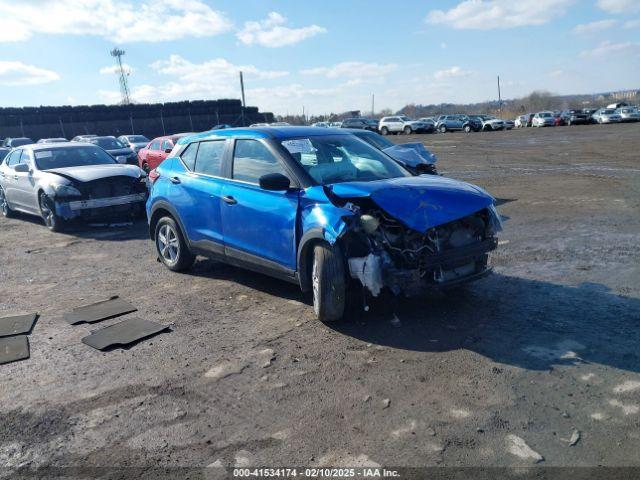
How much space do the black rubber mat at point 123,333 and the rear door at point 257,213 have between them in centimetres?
120

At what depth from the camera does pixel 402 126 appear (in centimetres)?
5131

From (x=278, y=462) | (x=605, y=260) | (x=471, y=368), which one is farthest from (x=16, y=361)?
(x=605, y=260)

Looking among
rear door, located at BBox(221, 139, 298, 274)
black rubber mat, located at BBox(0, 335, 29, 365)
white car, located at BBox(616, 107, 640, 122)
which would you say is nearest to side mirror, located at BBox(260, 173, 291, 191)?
rear door, located at BBox(221, 139, 298, 274)

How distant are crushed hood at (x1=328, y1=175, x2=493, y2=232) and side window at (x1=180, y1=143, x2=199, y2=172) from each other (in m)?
2.37

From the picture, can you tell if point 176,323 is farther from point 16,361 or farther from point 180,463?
point 180,463

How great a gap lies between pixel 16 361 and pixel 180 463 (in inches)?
94.4

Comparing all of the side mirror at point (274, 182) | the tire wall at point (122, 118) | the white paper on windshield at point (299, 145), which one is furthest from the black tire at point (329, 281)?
the tire wall at point (122, 118)

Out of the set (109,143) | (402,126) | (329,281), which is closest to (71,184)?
(329,281)

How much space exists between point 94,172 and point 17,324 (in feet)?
18.3

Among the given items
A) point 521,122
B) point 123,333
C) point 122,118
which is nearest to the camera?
point 123,333

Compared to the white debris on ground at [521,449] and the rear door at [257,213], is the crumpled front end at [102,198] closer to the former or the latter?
the rear door at [257,213]

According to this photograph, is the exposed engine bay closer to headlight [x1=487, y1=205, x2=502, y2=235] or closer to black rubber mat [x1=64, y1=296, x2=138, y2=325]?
headlight [x1=487, y1=205, x2=502, y2=235]

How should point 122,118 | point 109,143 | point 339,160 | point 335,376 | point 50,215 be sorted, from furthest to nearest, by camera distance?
1. point 122,118
2. point 109,143
3. point 50,215
4. point 339,160
5. point 335,376

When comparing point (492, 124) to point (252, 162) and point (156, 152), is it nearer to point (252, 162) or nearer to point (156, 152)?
point (156, 152)
